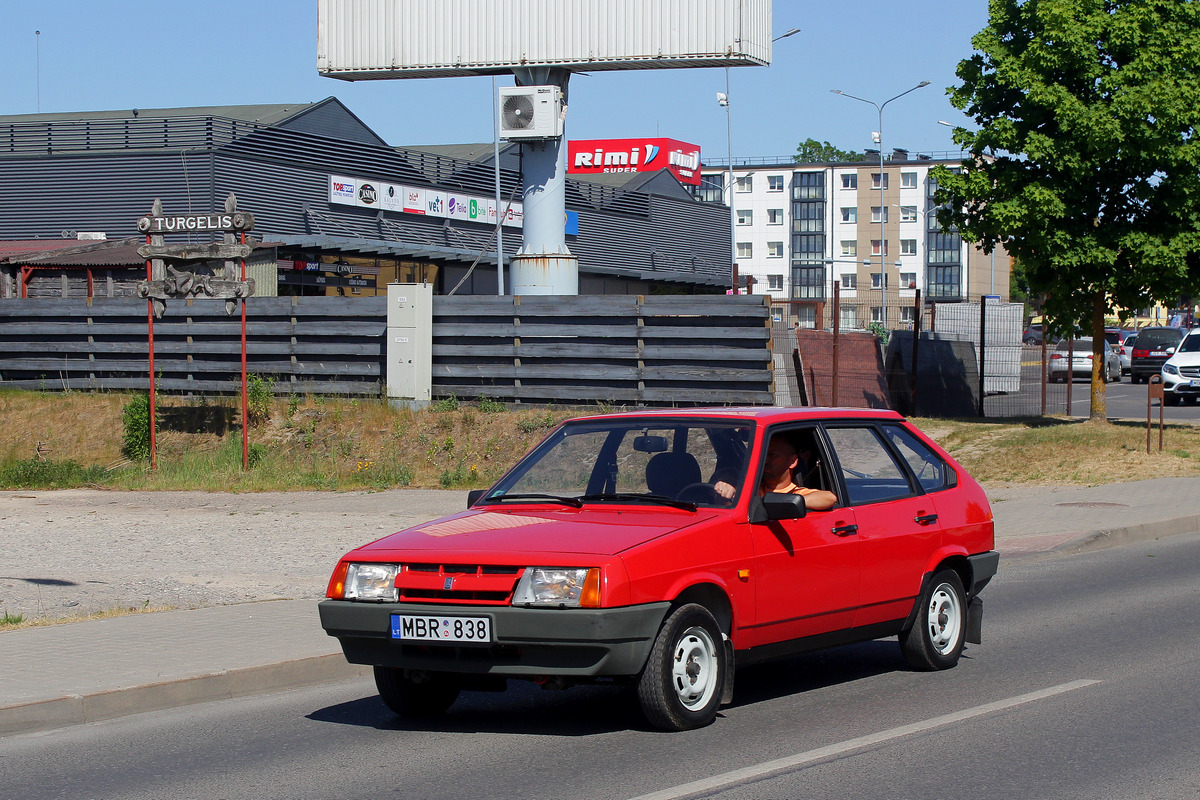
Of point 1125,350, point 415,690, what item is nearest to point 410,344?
point 415,690

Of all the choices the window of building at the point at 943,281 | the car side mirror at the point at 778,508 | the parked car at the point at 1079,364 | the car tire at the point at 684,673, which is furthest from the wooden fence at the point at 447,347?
the window of building at the point at 943,281

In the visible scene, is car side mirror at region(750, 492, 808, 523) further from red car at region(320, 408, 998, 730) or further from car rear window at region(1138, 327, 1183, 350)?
car rear window at region(1138, 327, 1183, 350)

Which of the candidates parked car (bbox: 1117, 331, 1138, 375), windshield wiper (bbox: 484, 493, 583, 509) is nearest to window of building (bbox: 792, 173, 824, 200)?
parked car (bbox: 1117, 331, 1138, 375)

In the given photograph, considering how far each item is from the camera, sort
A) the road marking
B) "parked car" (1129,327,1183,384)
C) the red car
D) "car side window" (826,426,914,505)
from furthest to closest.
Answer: "parked car" (1129,327,1183,384) < "car side window" (826,426,914,505) < the red car < the road marking

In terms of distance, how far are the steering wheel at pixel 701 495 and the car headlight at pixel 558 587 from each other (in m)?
1.02

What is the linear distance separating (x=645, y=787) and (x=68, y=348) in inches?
825

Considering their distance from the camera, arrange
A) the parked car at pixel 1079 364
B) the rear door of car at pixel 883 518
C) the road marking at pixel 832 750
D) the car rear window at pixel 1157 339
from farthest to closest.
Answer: the car rear window at pixel 1157 339 < the parked car at pixel 1079 364 < the rear door of car at pixel 883 518 < the road marking at pixel 832 750

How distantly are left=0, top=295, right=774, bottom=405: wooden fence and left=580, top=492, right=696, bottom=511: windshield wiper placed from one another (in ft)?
Answer: 41.8

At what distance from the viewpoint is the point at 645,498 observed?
267 inches

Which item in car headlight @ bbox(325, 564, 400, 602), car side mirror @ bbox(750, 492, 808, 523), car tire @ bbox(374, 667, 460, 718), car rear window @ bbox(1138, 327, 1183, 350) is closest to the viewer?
car headlight @ bbox(325, 564, 400, 602)

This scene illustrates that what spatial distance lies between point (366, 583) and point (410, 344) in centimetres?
1503

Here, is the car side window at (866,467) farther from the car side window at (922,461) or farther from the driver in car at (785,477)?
the driver in car at (785,477)

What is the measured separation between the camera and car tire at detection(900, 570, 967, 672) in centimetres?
778

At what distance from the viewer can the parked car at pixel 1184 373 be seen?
34938 mm
